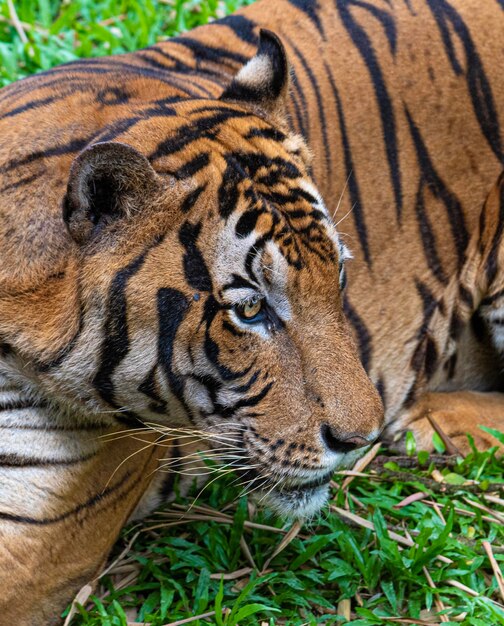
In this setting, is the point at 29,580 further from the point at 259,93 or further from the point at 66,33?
the point at 66,33

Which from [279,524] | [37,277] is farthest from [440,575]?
[37,277]

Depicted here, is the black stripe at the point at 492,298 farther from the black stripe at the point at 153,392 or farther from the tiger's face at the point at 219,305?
the black stripe at the point at 153,392

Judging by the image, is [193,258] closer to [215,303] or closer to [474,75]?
[215,303]

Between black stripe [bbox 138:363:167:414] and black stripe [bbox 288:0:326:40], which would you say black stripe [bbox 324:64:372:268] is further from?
black stripe [bbox 138:363:167:414]

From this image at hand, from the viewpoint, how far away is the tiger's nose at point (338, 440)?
2.51m

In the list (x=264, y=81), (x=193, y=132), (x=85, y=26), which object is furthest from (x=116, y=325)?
(x=85, y=26)

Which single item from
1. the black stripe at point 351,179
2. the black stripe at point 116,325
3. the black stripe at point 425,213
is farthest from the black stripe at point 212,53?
the black stripe at point 116,325

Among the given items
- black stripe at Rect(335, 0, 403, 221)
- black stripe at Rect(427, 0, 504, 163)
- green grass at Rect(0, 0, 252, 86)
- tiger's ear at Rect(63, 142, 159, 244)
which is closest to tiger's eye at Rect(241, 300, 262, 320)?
tiger's ear at Rect(63, 142, 159, 244)

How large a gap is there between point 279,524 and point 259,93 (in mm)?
1302

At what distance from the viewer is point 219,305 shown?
2.47m

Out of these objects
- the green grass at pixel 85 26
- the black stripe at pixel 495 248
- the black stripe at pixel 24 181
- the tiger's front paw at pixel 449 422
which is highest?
the black stripe at pixel 24 181

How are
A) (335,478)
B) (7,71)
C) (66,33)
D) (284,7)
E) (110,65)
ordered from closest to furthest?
(110,65) < (335,478) < (284,7) < (7,71) < (66,33)

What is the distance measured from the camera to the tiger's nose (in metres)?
2.51

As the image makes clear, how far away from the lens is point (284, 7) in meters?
3.69
